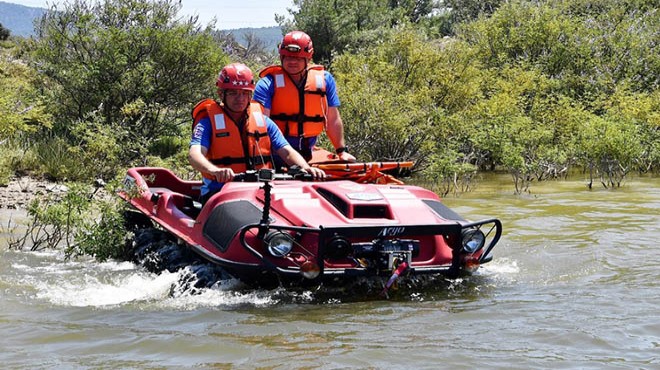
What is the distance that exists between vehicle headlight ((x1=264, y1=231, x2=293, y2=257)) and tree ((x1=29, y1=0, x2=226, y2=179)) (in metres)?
9.73

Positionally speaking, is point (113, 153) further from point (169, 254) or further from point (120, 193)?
point (169, 254)

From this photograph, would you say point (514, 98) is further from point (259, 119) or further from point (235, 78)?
point (235, 78)

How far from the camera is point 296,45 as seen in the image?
9.05 meters

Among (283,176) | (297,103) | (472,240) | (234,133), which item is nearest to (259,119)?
(234,133)

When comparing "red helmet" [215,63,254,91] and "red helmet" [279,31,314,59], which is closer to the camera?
"red helmet" [215,63,254,91]

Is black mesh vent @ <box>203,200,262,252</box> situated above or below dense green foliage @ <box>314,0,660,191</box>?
below

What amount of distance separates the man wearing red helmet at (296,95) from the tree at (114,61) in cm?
698

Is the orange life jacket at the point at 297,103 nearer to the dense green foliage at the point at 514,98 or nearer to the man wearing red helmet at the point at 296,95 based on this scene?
the man wearing red helmet at the point at 296,95

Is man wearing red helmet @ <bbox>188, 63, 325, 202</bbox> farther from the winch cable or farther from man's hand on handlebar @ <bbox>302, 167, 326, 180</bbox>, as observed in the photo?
the winch cable

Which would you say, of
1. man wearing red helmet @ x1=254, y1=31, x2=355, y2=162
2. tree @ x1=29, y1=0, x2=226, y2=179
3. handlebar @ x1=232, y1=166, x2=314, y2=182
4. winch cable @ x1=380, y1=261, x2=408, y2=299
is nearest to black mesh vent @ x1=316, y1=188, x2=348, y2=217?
handlebar @ x1=232, y1=166, x2=314, y2=182

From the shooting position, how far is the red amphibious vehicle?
6.42 metres

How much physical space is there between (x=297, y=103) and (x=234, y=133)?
1395 millimetres

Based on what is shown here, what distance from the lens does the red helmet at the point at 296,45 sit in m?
9.02

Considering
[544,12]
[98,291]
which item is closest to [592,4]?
[544,12]
